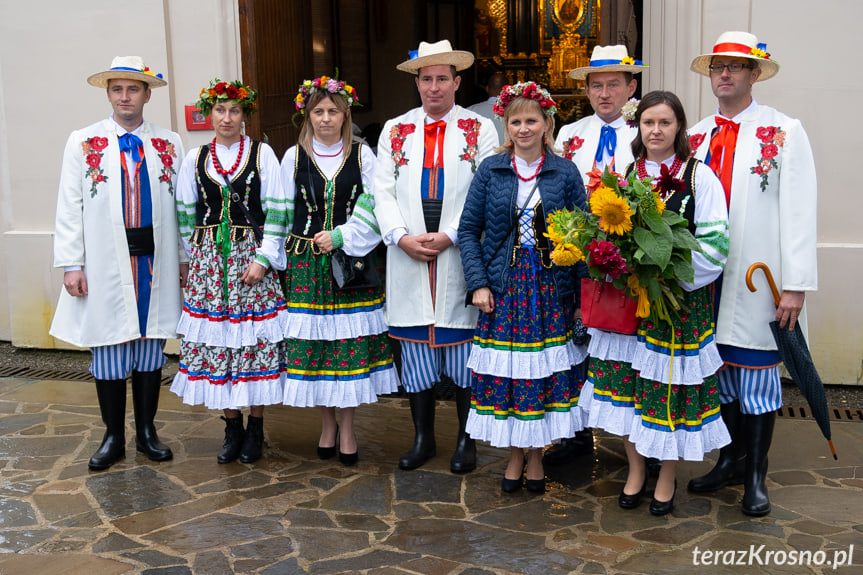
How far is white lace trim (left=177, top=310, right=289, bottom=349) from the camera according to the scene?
16.0ft


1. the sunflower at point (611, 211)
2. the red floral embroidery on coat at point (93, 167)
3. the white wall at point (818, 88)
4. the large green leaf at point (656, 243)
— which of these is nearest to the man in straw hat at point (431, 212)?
the sunflower at point (611, 211)

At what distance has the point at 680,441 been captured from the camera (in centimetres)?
414

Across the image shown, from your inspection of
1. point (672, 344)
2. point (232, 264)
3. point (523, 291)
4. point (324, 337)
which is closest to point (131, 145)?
point (232, 264)

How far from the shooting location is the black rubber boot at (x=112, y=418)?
5.10 meters

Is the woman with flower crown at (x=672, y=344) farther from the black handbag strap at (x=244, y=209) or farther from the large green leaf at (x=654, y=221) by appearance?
the black handbag strap at (x=244, y=209)

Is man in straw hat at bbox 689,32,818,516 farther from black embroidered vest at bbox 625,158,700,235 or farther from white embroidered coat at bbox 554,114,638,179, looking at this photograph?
white embroidered coat at bbox 554,114,638,179

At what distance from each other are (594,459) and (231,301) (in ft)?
7.06

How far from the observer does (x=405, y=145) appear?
190 inches

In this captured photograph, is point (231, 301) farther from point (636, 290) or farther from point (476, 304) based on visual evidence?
point (636, 290)

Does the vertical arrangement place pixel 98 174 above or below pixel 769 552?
above

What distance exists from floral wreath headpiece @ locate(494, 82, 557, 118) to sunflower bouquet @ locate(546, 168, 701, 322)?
1.92 feet

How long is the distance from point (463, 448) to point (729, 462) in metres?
1.36

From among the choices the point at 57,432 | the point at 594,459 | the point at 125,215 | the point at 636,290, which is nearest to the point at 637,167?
the point at 636,290

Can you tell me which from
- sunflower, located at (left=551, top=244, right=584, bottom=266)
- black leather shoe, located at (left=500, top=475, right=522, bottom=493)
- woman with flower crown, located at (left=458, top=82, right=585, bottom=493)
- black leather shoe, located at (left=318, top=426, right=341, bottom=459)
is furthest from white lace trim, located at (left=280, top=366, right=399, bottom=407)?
sunflower, located at (left=551, top=244, right=584, bottom=266)
